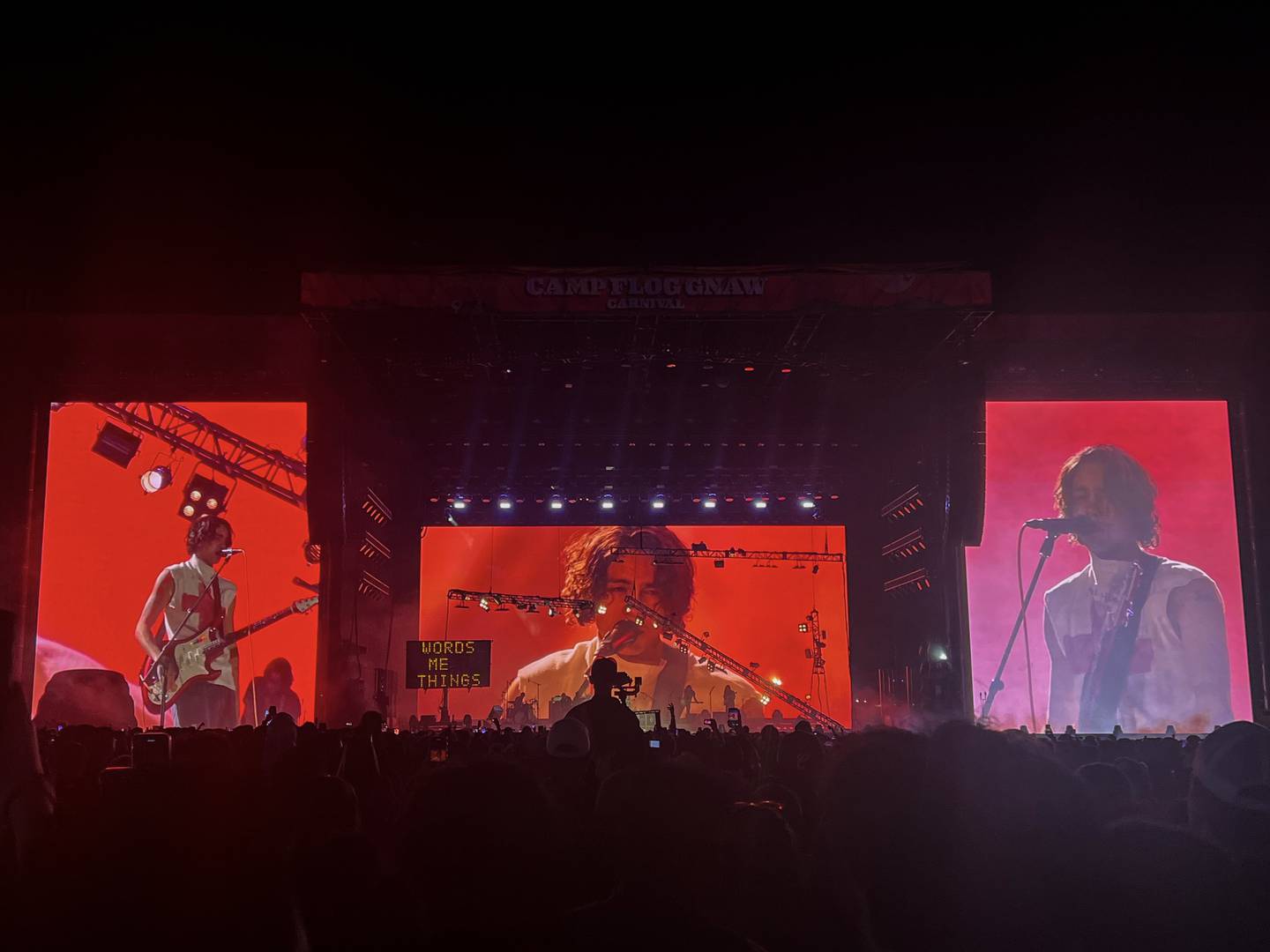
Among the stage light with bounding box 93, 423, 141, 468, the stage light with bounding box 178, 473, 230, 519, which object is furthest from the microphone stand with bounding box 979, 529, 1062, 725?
the stage light with bounding box 93, 423, 141, 468

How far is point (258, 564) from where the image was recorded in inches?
734

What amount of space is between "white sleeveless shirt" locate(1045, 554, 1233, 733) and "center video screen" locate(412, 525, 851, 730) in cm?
554

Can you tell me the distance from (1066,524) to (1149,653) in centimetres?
255

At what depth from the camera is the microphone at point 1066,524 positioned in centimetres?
1844

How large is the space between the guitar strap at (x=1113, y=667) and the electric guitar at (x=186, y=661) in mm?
Result: 13630

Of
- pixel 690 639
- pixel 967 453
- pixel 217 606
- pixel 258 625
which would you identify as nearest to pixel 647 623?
pixel 690 639

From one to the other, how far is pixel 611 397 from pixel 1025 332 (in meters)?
7.29

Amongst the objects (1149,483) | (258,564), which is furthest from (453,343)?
(1149,483)

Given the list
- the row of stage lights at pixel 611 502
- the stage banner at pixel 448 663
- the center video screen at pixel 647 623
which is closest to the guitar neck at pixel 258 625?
the stage banner at pixel 448 663

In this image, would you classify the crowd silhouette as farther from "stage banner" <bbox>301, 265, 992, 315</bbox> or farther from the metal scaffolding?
the metal scaffolding

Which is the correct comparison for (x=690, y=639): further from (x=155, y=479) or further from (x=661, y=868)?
(x=661, y=868)

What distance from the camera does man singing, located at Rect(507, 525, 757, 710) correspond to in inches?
917

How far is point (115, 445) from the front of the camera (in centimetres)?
1855

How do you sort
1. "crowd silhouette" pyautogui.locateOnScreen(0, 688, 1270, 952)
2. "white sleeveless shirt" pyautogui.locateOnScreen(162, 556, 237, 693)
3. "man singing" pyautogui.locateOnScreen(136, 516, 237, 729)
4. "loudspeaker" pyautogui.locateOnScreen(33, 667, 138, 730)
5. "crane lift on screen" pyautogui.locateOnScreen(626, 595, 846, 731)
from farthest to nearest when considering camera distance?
"crane lift on screen" pyautogui.locateOnScreen(626, 595, 846, 731)
"white sleeveless shirt" pyautogui.locateOnScreen(162, 556, 237, 693)
"man singing" pyautogui.locateOnScreen(136, 516, 237, 729)
"loudspeaker" pyautogui.locateOnScreen(33, 667, 138, 730)
"crowd silhouette" pyautogui.locateOnScreen(0, 688, 1270, 952)
